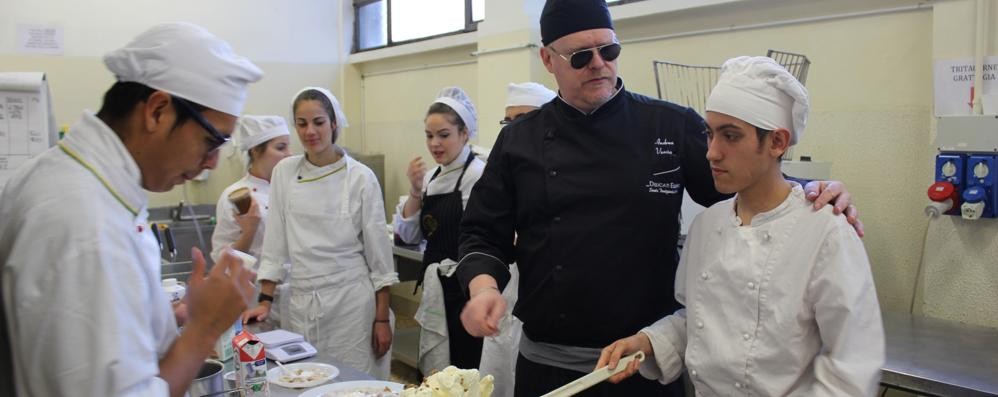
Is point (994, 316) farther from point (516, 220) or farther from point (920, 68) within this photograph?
point (516, 220)

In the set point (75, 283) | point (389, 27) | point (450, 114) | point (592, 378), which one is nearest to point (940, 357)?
point (592, 378)

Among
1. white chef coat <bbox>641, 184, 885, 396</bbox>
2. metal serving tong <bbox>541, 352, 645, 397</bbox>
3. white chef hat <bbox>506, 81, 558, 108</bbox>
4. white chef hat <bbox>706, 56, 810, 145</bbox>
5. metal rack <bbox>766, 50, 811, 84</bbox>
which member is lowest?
metal serving tong <bbox>541, 352, 645, 397</bbox>

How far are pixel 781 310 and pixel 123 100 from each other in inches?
45.6

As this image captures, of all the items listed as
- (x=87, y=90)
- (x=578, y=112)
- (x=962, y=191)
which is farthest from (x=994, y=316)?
(x=87, y=90)

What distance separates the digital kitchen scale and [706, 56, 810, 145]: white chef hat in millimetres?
1337

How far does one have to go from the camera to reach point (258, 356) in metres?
1.62

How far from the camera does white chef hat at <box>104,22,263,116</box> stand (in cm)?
107

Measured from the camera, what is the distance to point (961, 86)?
95.2 inches

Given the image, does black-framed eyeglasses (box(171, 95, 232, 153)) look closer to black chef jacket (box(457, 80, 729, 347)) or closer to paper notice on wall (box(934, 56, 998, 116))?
black chef jacket (box(457, 80, 729, 347))

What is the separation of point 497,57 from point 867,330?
3435mm

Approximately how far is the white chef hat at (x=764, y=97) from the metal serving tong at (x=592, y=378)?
0.51 m

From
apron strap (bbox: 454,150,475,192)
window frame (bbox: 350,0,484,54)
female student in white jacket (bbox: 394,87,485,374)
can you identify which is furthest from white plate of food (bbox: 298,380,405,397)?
window frame (bbox: 350,0,484,54)

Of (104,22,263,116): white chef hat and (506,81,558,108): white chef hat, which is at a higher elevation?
(506,81,558,108): white chef hat

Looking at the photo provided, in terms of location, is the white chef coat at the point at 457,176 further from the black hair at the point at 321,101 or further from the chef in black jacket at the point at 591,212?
→ the chef in black jacket at the point at 591,212
